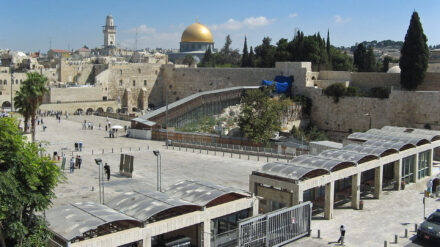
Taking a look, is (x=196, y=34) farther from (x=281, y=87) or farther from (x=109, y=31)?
(x=281, y=87)

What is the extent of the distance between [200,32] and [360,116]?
164 feet

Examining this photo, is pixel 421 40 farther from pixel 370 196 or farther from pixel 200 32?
pixel 200 32

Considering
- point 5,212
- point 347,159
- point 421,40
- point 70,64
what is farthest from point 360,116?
point 70,64

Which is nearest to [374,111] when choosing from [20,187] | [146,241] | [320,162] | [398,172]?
[398,172]

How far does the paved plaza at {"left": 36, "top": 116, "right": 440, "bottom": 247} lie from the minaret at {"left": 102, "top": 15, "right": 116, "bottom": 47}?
267ft

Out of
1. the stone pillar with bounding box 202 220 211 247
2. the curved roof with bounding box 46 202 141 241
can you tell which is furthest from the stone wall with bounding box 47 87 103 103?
the stone pillar with bounding box 202 220 211 247

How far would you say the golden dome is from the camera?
3095 inches

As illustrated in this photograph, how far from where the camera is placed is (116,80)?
52.0m

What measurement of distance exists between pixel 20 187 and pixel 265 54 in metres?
41.6

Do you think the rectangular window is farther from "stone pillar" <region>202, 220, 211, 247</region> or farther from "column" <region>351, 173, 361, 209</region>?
"stone pillar" <region>202, 220, 211, 247</region>

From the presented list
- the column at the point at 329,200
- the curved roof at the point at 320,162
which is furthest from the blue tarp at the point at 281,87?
the column at the point at 329,200

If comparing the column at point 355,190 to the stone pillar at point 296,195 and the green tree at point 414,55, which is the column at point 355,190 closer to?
the stone pillar at point 296,195

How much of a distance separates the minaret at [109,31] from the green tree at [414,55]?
85831 mm

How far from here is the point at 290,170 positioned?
508 inches
